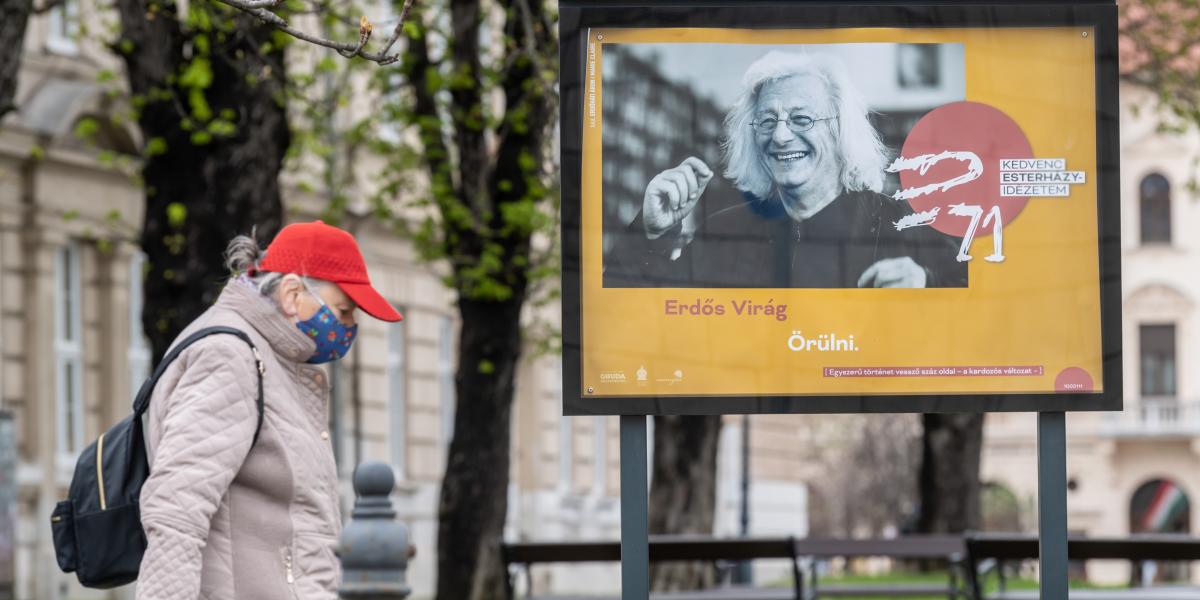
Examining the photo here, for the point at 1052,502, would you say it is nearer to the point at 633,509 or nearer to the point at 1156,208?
the point at 633,509

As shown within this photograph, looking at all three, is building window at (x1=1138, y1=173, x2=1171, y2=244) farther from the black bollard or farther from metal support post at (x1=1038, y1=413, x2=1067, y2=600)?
metal support post at (x1=1038, y1=413, x2=1067, y2=600)

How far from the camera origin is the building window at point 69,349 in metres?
23.3

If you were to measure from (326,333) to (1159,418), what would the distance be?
62.0m

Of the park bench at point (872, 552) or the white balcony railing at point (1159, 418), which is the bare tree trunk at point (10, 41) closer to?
the park bench at point (872, 552)

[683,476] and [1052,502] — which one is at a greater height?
[1052,502]

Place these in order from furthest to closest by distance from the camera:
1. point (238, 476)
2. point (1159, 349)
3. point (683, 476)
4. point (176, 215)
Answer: point (1159, 349) → point (683, 476) → point (176, 215) → point (238, 476)

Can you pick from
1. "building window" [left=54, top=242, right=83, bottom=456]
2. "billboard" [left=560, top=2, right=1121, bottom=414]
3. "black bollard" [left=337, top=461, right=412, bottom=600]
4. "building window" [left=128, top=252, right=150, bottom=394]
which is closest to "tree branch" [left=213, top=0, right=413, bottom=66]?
"billboard" [left=560, top=2, right=1121, bottom=414]

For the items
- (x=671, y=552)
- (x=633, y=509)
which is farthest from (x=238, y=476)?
(x=671, y=552)

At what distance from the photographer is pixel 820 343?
5922 mm

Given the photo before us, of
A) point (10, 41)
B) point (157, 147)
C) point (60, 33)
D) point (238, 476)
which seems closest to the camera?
point (238, 476)

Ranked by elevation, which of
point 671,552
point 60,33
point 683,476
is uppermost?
point 60,33

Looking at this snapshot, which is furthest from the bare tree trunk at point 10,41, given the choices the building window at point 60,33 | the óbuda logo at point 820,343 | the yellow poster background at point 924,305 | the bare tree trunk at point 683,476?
the building window at point 60,33

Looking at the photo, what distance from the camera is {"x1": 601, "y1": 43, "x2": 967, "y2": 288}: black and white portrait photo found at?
5926mm

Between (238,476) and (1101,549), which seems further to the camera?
(1101,549)
